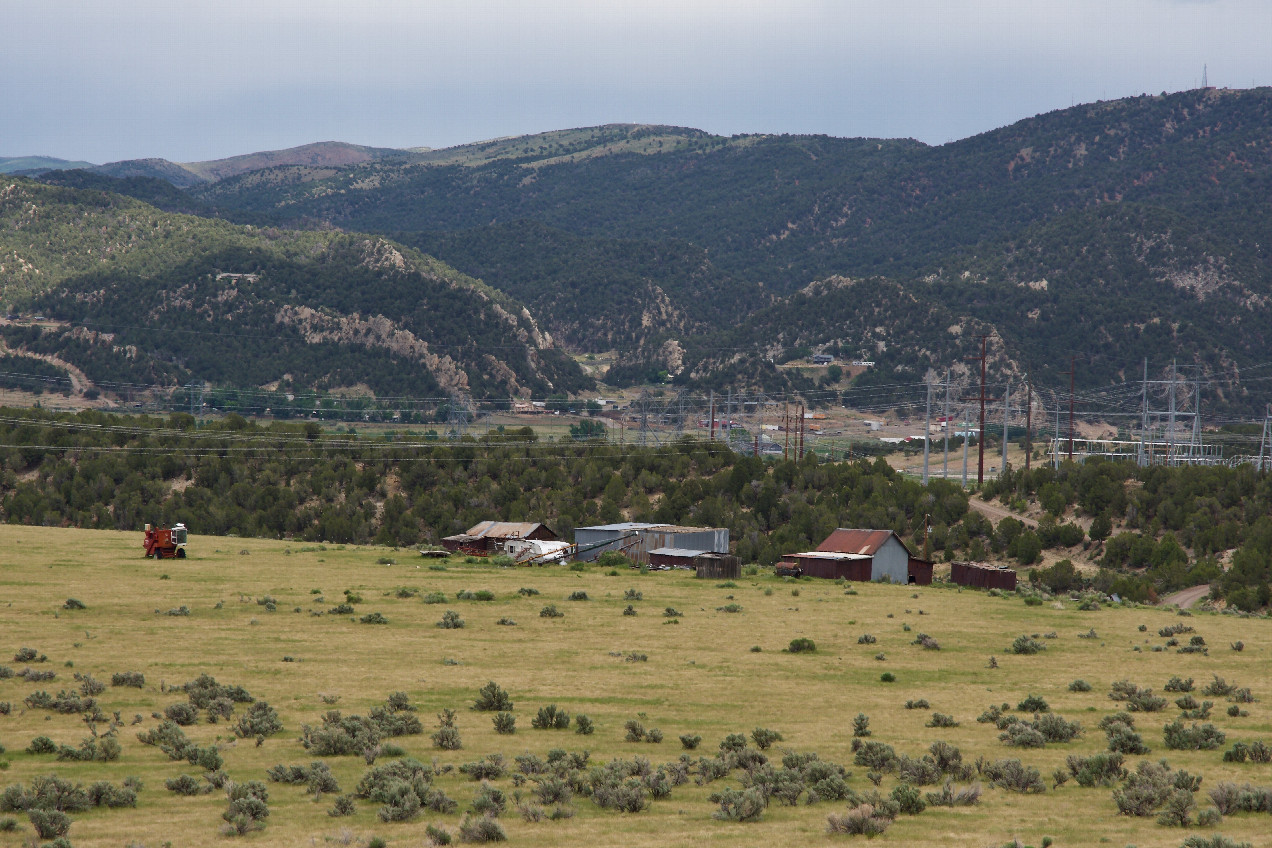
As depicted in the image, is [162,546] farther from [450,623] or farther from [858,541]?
[858,541]

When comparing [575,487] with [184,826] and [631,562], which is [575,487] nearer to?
[631,562]

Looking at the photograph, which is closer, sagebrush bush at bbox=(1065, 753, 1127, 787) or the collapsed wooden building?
sagebrush bush at bbox=(1065, 753, 1127, 787)

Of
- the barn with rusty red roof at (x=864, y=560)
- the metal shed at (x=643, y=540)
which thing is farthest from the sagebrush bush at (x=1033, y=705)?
the metal shed at (x=643, y=540)

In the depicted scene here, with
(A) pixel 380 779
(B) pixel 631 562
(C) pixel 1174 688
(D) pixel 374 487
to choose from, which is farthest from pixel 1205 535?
(A) pixel 380 779

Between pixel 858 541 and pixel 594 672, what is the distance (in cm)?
4328

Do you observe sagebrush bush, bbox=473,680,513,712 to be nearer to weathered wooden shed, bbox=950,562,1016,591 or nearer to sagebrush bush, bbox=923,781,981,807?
sagebrush bush, bbox=923,781,981,807

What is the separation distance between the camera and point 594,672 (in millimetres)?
37031

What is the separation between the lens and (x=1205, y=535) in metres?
88.8

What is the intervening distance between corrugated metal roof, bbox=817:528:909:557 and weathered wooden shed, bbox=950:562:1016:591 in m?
3.60

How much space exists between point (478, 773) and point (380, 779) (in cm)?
219

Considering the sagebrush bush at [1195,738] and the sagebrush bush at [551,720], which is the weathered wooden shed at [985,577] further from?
the sagebrush bush at [551,720]

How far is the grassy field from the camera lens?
70.0ft

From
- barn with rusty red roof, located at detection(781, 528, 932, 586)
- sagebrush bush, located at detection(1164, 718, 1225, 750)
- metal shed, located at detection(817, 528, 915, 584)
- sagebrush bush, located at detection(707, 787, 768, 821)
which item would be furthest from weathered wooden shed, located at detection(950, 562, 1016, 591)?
sagebrush bush, located at detection(707, 787, 768, 821)

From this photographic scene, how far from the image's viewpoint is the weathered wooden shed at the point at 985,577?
74750 millimetres
